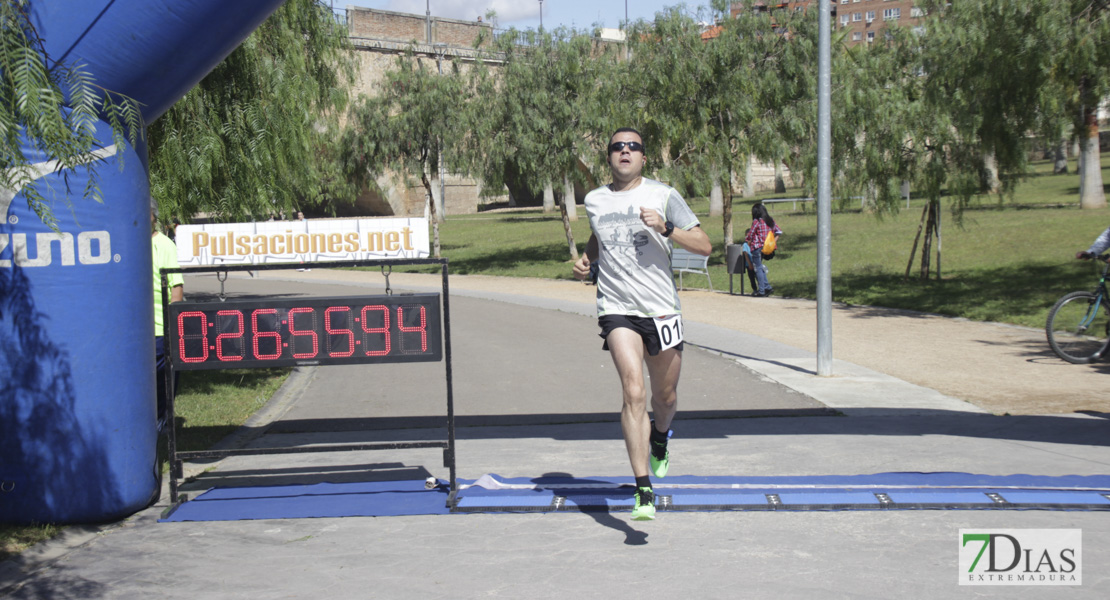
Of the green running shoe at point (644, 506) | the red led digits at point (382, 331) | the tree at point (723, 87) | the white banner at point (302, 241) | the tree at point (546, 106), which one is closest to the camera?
the green running shoe at point (644, 506)

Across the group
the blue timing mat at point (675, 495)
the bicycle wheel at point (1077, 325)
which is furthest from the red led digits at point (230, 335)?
the bicycle wheel at point (1077, 325)

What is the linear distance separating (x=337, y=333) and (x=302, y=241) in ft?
1.85

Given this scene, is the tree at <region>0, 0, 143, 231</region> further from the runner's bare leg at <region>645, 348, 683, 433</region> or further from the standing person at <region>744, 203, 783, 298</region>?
the standing person at <region>744, 203, 783, 298</region>

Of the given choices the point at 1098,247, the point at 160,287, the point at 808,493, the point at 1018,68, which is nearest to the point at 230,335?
the point at 160,287

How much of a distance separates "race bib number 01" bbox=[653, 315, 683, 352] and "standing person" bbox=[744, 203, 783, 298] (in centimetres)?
1384

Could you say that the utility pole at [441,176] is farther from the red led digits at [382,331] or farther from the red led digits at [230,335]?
the red led digits at [382,331]

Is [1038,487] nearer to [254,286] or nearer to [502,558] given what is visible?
[502,558]

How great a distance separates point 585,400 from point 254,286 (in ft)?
59.5

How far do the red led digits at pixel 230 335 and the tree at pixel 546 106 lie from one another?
22207 mm

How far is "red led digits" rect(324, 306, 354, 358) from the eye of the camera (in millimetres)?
5711

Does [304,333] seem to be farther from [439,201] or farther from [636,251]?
[439,201]

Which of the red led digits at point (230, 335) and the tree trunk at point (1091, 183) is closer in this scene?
the red led digits at point (230, 335)

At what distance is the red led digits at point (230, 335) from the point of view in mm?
5746

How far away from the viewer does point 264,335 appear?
18.9 feet
